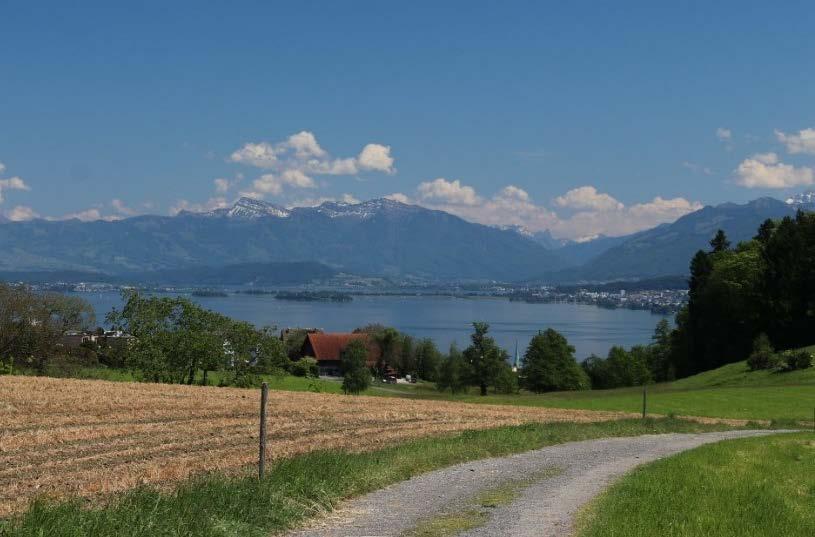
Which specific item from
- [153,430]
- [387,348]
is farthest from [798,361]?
[387,348]

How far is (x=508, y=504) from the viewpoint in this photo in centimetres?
1419

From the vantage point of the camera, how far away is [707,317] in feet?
326

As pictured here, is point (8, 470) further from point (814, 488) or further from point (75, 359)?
point (75, 359)

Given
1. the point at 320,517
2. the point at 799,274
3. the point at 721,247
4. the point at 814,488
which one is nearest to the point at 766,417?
the point at 814,488

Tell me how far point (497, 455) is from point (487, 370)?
81609 mm

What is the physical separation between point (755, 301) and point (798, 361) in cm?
2499

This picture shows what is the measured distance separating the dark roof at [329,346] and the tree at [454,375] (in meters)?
28.7

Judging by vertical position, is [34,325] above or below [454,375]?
above

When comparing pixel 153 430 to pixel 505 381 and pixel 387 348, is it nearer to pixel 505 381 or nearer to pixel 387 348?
pixel 505 381

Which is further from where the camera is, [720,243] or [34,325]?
[720,243]

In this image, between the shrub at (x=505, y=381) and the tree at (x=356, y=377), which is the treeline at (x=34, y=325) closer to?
the tree at (x=356, y=377)

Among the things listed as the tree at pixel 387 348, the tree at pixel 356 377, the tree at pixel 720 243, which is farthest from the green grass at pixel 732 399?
the tree at pixel 387 348

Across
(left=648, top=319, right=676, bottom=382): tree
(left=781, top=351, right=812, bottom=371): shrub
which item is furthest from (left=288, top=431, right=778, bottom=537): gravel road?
(left=648, top=319, right=676, bottom=382): tree

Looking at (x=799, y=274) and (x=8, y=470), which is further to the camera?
(x=799, y=274)
